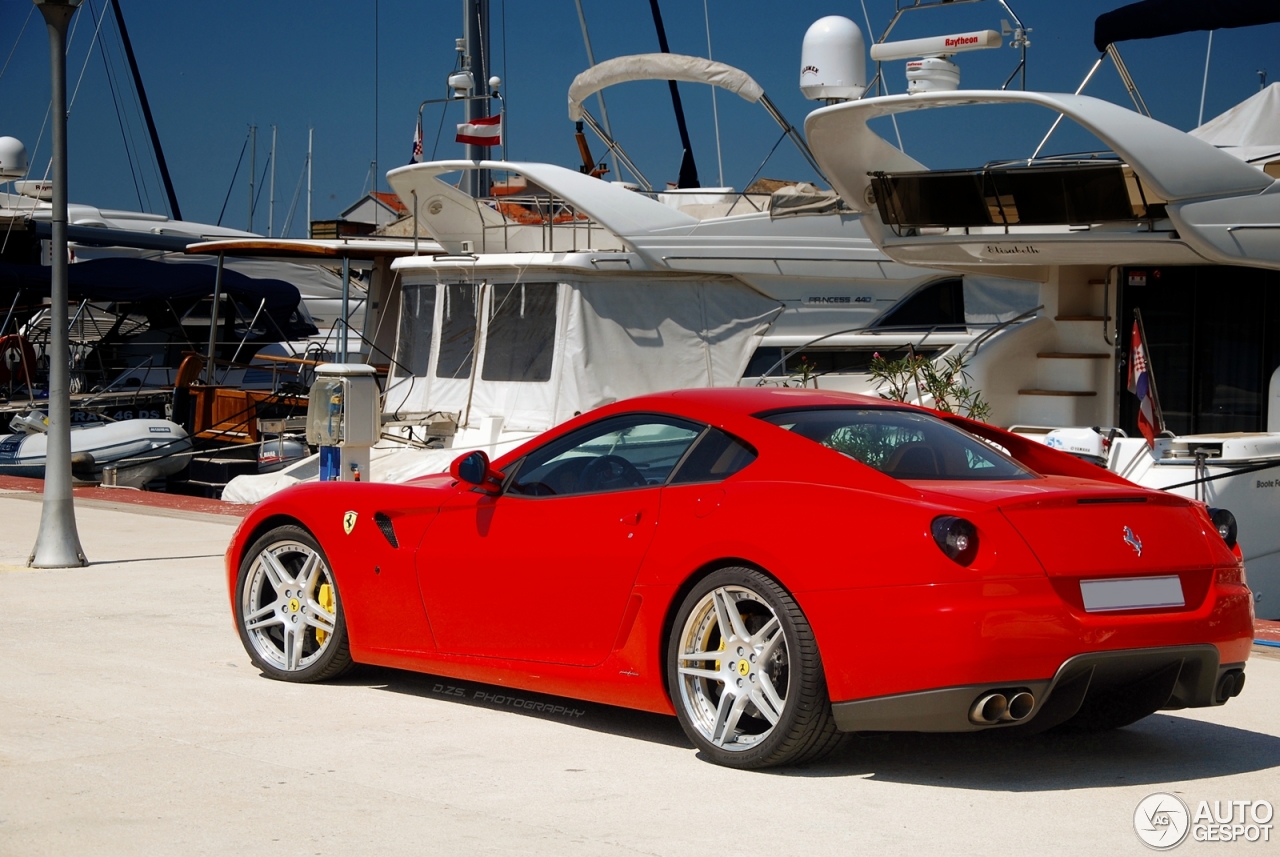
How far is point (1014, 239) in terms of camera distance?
13.9 meters

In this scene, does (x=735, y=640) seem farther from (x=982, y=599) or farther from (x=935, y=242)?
(x=935, y=242)

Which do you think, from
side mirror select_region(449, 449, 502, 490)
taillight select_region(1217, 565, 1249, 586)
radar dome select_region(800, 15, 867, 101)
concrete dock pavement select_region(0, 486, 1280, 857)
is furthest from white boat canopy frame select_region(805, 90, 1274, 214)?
side mirror select_region(449, 449, 502, 490)

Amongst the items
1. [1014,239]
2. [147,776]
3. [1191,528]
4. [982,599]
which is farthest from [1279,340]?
[147,776]

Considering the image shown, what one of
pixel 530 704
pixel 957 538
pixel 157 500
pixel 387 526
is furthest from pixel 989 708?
pixel 157 500

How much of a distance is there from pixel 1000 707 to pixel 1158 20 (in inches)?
529

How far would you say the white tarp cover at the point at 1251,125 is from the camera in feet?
53.0

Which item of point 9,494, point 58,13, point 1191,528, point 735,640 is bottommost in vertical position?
point 9,494

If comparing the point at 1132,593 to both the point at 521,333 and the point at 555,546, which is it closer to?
the point at 555,546

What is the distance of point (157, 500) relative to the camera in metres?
15.4

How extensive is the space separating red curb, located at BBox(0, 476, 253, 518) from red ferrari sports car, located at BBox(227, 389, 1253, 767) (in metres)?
8.27

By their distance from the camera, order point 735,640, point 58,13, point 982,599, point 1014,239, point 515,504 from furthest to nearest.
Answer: point 1014,239 → point 58,13 → point 515,504 → point 735,640 → point 982,599

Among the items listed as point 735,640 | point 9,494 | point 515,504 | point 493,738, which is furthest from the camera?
point 9,494

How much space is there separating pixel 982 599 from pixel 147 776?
270cm

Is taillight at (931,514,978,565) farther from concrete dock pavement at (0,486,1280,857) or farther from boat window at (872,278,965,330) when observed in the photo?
boat window at (872,278,965,330)
